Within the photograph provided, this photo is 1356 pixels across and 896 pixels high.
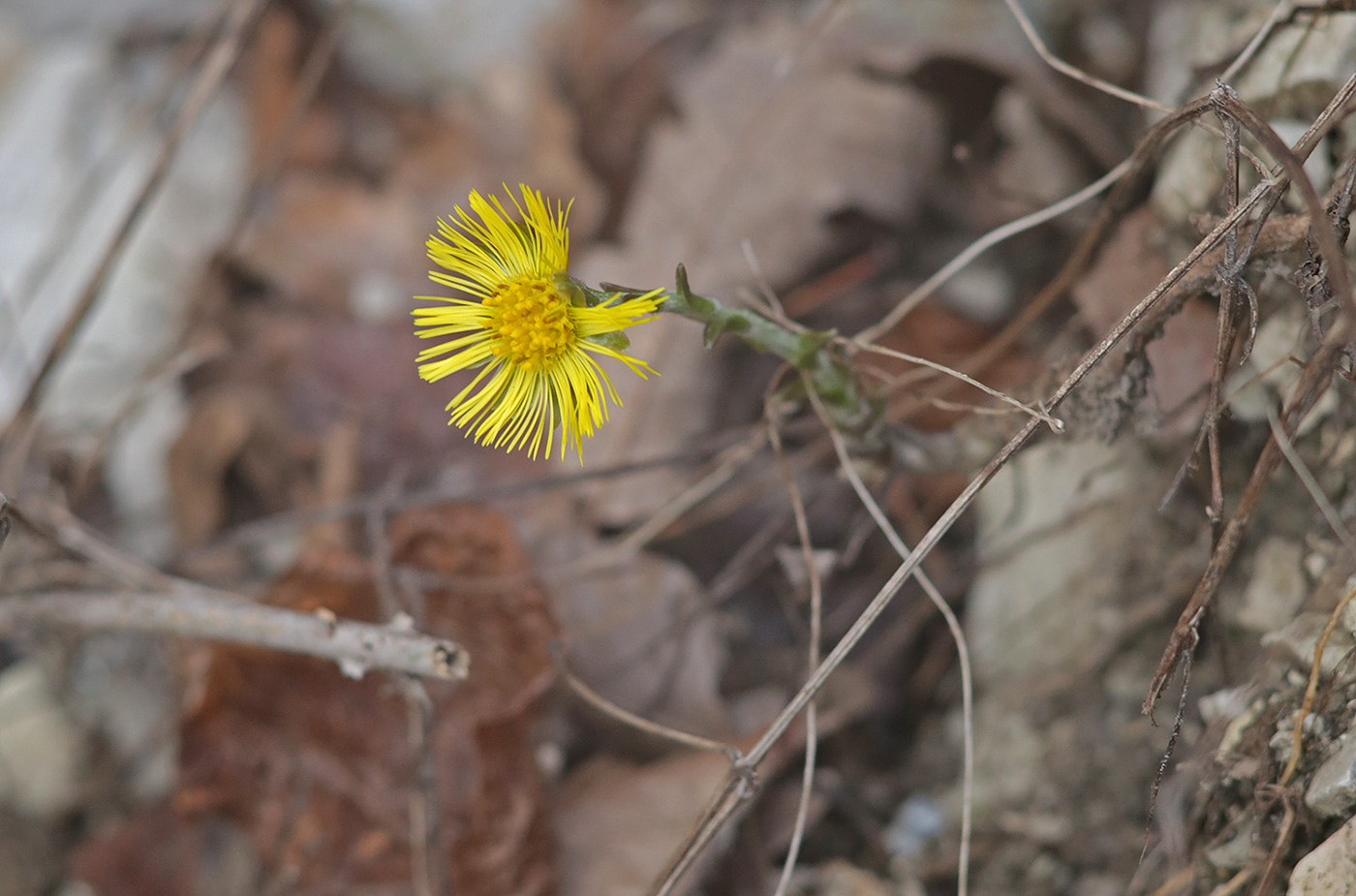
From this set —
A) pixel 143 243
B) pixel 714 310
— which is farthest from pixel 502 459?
pixel 143 243

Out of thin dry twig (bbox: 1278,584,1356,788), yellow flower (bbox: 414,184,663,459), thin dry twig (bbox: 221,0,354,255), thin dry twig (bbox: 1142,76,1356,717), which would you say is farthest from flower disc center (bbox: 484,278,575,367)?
thin dry twig (bbox: 221,0,354,255)

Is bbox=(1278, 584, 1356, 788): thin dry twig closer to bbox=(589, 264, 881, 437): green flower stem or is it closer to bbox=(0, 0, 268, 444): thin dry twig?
bbox=(589, 264, 881, 437): green flower stem

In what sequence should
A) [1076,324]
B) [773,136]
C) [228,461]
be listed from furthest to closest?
[228,461] → [773,136] → [1076,324]

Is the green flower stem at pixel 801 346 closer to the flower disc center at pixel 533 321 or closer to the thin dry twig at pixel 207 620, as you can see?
the flower disc center at pixel 533 321

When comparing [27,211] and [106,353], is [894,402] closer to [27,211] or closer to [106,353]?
[106,353]

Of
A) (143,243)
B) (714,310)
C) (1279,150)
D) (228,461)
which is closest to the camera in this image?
(1279,150)

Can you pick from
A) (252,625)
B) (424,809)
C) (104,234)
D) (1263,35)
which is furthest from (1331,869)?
(104,234)

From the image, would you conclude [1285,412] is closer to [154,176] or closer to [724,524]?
[724,524]

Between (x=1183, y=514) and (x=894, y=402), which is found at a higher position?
(x=894, y=402)

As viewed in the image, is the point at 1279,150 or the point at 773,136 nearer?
the point at 1279,150
